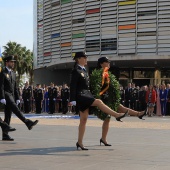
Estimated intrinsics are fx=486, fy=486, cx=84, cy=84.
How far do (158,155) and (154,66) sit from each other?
32.3 m

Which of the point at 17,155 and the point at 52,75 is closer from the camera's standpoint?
the point at 17,155

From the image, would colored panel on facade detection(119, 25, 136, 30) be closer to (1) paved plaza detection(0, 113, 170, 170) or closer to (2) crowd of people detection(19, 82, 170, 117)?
(2) crowd of people detection(19, 82, 170, 117)

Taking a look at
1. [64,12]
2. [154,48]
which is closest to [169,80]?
[154,48]

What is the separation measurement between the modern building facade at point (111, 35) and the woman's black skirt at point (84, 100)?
26103 mm

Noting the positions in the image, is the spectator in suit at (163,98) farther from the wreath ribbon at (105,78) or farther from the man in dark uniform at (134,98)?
the wreath ribbon at (105,78)

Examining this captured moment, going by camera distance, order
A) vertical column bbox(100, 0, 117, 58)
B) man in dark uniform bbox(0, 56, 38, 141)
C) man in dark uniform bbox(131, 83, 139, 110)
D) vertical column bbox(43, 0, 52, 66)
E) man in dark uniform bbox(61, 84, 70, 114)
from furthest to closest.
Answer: vertical column bbox(43, 0, 52, 66), vertical column bbox(100, 0, 117, 58), man in dark uniform bbox(61, 84, 70, 114), man in dark uniform bbox(131, 83, 139, 110), man in dark uniform bbox(0, 56, 38, 141)

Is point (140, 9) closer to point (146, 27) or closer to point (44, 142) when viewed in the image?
point (146, 27)

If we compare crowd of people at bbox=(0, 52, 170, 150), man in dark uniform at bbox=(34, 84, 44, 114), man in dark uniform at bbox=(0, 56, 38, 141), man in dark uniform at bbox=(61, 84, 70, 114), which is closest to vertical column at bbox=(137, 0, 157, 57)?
man in dark uniform at bbox=(61, 84, 70, 114)

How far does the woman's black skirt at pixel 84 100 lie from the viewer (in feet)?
31.2

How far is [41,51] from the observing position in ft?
146

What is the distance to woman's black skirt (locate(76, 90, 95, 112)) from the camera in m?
9.51

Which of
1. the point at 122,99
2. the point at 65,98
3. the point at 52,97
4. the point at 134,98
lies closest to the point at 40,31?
the point at 52,97

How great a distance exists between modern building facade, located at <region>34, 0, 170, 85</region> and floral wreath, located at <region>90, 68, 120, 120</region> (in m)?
25.3

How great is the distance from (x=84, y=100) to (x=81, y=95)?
0.43 feet
